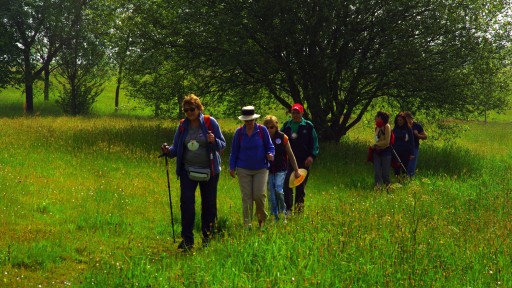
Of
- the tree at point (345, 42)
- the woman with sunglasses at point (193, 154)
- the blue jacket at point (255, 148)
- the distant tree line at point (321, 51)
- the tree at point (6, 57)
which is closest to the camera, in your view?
the woman with sunglasses at point (193, 154)

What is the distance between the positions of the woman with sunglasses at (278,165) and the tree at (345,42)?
752cm

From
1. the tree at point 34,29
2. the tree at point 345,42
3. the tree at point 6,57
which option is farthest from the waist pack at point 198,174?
the tree at point 6,57

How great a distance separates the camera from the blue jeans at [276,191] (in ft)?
24.6

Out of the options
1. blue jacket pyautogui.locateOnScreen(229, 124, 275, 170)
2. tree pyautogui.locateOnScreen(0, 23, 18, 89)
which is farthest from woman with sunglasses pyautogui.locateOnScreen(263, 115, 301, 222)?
tree pyautogui.locateOnScreen(0, 23, 18, 89)

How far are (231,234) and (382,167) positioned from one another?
4.63m

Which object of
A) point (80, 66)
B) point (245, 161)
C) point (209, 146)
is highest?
point (80, 66)

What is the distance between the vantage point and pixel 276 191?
7.52 m

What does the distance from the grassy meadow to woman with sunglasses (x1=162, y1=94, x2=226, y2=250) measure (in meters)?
0.43

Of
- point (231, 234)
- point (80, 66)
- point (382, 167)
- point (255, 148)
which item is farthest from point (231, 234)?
point (80, 66)

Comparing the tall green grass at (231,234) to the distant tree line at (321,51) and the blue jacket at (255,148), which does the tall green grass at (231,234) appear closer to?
the blue jacket at (255,148)

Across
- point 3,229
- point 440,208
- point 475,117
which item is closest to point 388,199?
point 440,208

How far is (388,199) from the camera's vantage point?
8.65 m

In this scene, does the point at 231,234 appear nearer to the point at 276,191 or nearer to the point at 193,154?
the point at 276,191

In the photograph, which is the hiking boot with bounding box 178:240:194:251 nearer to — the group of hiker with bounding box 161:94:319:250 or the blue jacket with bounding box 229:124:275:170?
the group of hiker with bounding box 161:94:319:250
